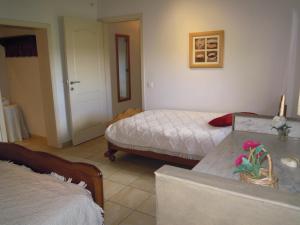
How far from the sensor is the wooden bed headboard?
5.09 feet

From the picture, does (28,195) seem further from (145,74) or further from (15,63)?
(15,63)

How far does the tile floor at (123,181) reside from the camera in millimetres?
2332

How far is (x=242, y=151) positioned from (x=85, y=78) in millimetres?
3308

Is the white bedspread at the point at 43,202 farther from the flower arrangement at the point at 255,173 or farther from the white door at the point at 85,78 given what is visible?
the white door at the point at 85,78

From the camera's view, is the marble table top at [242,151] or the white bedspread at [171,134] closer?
the marble table top at [242,151]

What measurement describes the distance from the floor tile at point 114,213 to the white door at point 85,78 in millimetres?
2038

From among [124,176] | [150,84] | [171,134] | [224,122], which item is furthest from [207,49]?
[124,176]

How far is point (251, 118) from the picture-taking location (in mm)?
2023

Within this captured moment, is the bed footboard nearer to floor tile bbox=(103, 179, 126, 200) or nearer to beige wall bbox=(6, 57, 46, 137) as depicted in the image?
floor tile bbox=(103, 179, 126, 200)

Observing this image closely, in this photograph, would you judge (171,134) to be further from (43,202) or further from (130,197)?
(43,202)

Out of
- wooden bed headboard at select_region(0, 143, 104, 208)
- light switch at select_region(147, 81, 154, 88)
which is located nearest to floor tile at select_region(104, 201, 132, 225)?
wooden bed headboard at select_region(0, 143, 104, 208)

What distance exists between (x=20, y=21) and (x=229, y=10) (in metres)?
2.89

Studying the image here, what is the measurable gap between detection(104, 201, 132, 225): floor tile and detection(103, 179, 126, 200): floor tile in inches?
6.1

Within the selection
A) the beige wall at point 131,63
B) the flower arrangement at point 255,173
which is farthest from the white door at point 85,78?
the flower arrangement at point 255,173
